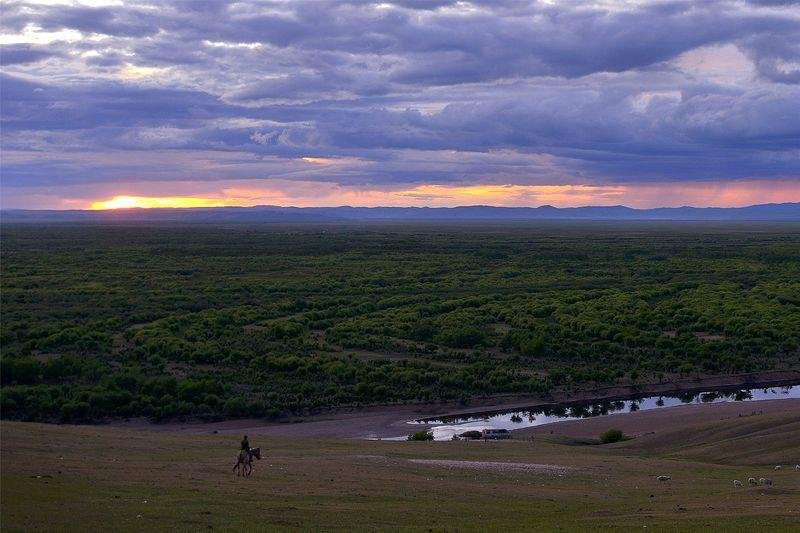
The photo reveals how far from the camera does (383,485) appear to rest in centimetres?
2022

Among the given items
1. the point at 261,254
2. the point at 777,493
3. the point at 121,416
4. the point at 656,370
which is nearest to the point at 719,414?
A: the point at 656,370

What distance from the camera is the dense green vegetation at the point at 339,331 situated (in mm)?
38719

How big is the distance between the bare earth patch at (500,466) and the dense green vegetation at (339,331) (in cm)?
1413

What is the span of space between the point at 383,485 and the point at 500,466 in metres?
5.45

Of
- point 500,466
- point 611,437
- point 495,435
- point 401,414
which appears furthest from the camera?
point 401,414

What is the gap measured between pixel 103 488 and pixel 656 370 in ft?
119

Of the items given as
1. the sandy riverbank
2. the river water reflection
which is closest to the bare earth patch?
the river water reflection

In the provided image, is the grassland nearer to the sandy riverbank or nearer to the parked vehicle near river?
the parked vehicle near river

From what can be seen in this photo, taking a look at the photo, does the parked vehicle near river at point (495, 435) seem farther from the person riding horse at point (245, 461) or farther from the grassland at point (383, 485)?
the person riding horse at point (245, 461)

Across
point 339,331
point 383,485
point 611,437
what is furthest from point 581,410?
point 383,485

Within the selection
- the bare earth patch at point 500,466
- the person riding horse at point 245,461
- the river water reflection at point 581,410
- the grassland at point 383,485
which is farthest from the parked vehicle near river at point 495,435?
the person riding horse at point 245,461

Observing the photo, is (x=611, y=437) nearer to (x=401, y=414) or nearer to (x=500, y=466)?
(x=401, y=414)

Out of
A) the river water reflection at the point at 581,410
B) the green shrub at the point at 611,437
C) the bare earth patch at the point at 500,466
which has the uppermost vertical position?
the bare earth patch at the point at 500,466

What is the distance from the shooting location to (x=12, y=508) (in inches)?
575
